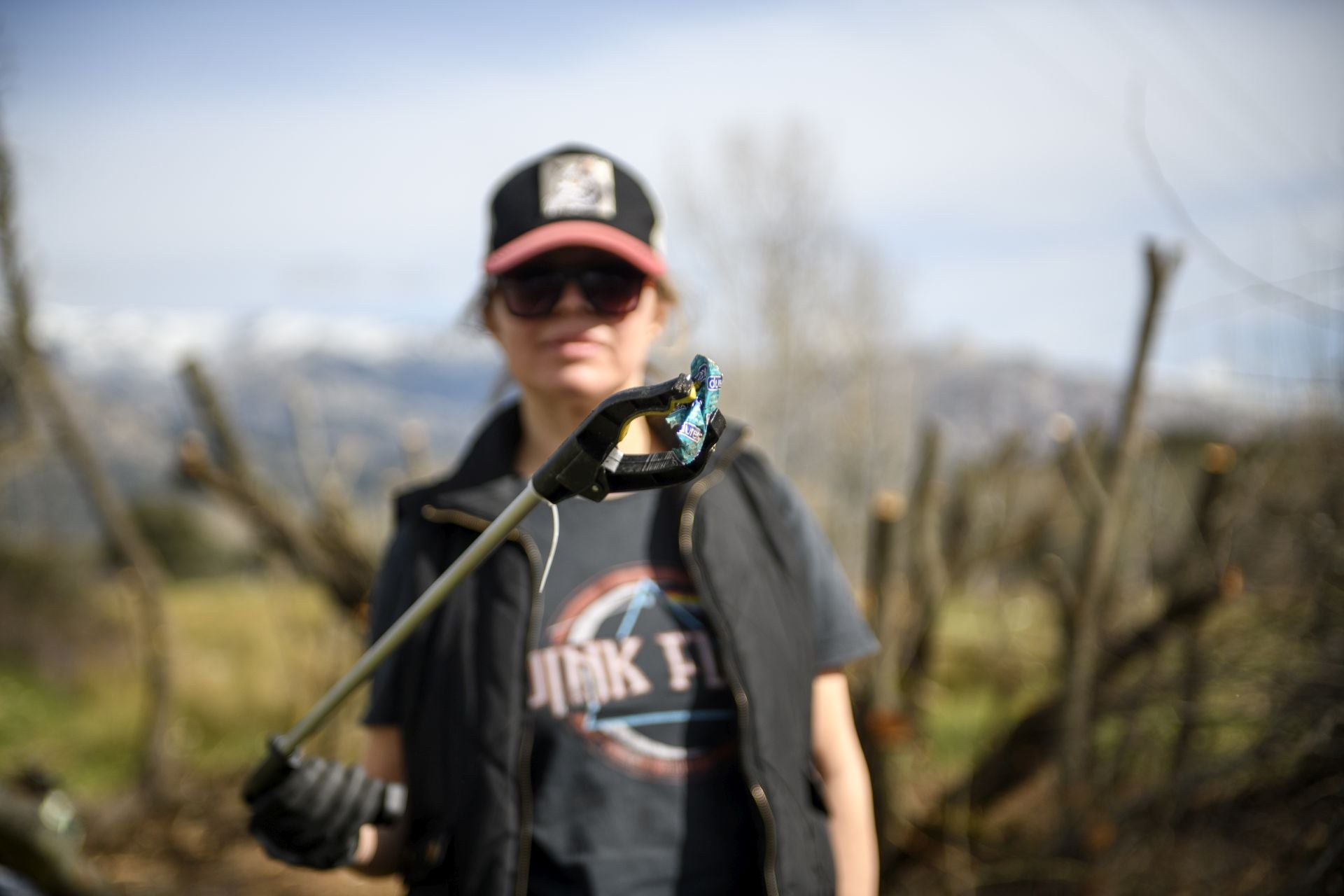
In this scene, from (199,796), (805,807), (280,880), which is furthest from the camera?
(199,796)

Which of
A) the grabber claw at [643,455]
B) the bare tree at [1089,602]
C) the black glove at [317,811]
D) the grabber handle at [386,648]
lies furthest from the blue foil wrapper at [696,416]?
the bare tree at [1089,602]

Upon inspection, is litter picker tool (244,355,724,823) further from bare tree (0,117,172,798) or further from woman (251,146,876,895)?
bare tree (0,117,172,798)

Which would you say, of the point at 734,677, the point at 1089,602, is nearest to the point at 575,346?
the point at 734,677

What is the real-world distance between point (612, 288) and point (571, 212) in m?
0.16

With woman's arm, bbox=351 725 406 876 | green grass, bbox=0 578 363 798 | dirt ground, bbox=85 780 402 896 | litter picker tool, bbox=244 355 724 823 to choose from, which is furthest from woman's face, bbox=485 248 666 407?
dirt ground, bbox=85 780 402 896

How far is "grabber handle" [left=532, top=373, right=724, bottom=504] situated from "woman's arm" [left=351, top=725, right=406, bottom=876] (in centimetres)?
77

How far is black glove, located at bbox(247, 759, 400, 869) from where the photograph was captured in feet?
4.95

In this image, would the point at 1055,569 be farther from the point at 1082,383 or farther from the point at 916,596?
the point at 1082,383

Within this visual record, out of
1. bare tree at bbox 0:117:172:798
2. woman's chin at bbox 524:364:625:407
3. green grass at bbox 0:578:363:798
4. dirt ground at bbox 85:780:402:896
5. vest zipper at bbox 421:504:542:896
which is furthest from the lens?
green grass at bbox 0:578:363:798

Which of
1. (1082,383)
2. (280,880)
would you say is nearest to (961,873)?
(280,880)

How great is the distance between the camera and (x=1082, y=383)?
141500 millimetres

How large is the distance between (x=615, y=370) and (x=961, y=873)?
10.2ft

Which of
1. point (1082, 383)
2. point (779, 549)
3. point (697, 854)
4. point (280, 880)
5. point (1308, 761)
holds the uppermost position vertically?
point (779, 549)

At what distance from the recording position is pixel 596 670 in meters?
1.57
